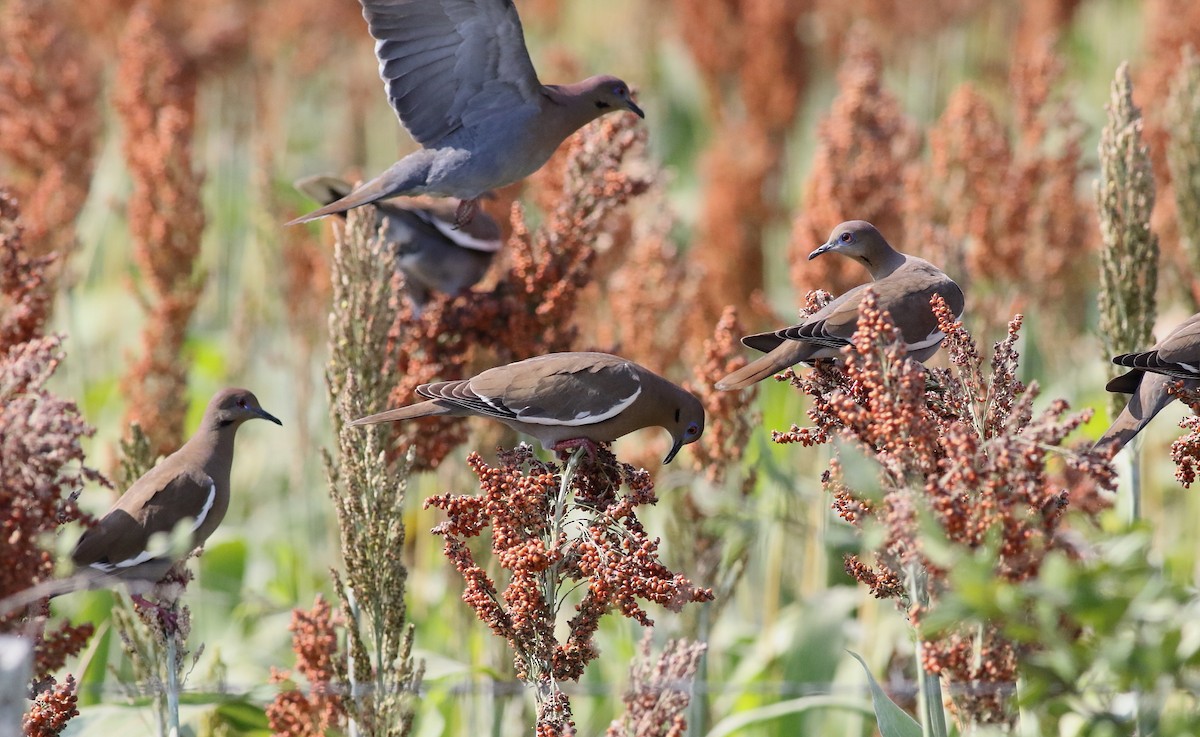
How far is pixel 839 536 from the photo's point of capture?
7.66 feet

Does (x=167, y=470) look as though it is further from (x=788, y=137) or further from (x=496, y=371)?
(x=788, y=137)

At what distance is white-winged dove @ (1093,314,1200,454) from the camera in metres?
3.62

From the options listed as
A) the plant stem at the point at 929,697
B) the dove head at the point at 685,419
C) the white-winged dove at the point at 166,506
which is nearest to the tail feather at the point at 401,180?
the white-winged dove at the point at 166,506

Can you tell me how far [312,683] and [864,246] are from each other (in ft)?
6.84

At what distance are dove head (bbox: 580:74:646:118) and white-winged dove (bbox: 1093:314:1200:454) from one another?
77.0 inches

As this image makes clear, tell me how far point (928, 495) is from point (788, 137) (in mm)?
8980

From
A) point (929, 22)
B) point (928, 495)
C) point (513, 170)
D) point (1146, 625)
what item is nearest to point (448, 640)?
point (513, 170)

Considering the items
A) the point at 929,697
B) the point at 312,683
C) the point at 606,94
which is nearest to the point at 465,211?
the point at 606,94

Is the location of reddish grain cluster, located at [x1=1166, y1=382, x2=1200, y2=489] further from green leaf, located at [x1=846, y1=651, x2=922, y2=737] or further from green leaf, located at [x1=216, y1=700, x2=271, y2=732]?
green leaf, located at [x1=216, y1=700, x2=271, y2=732]

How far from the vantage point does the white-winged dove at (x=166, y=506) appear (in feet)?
12.4

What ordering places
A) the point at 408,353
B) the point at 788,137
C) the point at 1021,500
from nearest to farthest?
the point at 1021,500 < the point at 408,353 < the point at 788,137

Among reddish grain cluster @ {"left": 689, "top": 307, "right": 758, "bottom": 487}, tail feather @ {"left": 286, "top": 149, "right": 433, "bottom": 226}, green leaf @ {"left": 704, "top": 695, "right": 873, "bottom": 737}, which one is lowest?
green leaf @ {"left": 704, "top": 695, "right": 873, "bottom": 737}

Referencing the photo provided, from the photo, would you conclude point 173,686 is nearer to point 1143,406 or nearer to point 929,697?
point 929,697

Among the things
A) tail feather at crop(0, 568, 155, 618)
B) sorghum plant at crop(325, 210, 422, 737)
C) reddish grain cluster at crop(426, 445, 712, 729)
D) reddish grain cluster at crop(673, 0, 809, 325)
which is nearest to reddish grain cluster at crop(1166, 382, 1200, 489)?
reddish grain cluster at crop(426, 445, 712, 729)
